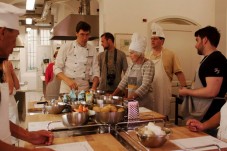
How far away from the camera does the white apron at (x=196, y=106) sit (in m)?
2.18

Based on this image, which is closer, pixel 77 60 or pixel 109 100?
pixel 109 100

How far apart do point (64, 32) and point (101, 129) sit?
373 cm

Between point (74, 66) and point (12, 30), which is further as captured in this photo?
point (74, 66)

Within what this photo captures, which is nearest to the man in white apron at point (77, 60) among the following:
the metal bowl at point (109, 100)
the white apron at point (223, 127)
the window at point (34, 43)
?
the metal bowl at point (109, 100)

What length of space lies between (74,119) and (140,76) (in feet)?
3.58

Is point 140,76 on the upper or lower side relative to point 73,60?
lower

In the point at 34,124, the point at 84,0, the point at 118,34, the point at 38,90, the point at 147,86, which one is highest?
the point at 84,0

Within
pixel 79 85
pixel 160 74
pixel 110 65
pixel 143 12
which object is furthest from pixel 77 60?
pixel 143 12

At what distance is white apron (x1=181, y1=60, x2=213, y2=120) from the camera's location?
2182 millimetres

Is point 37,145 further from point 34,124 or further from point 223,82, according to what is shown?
point 223,82

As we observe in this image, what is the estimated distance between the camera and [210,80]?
2139 millimetres

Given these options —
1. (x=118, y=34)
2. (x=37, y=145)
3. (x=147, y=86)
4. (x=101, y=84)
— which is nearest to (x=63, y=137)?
(x=37, y=145)

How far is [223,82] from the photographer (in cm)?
218

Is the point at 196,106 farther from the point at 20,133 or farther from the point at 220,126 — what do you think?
the point at 20,133
